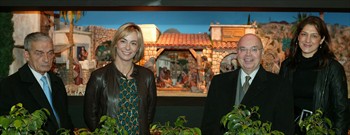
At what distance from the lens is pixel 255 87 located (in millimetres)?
2369

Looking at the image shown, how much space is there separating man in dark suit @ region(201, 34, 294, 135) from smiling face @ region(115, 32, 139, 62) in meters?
0.60

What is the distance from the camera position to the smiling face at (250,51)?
2.32m

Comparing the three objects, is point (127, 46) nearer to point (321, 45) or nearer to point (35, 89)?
point (35, 89)

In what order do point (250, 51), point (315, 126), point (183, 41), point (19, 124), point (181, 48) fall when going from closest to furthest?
point (19, 124) → point (315, 126) → point (250, 51) → point (183, 41) → point (181, 48)

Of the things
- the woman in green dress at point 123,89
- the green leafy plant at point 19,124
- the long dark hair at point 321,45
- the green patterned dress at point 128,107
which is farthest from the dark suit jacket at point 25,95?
the long dark hair at point 321,45

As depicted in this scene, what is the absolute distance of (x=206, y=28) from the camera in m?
7.90

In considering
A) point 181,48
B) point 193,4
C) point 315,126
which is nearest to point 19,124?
point 315,126

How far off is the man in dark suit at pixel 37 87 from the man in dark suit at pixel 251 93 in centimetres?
104

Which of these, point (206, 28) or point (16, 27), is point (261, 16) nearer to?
point (206, 28)

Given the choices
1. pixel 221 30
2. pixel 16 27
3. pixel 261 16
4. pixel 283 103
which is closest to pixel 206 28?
pixel 221 30

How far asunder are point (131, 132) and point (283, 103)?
1.05 metres

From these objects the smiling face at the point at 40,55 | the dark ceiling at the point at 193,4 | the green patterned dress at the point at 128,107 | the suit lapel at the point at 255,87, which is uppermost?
the dark ceiling at the point at 193,4

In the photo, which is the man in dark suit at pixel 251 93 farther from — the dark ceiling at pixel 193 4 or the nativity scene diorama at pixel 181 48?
the nativity scene diorama at pixel 181 48

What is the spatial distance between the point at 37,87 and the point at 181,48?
5.96m
